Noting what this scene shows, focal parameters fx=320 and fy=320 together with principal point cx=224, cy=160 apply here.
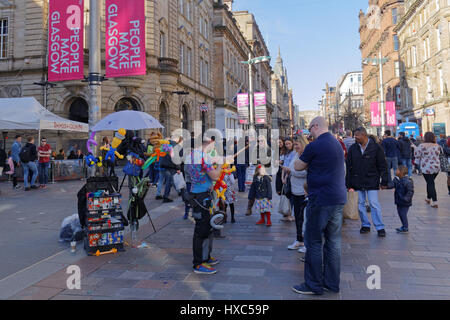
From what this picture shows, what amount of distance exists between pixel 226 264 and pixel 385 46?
182 feet

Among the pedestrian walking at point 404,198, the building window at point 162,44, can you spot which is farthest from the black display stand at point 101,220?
the building window at point 162,44

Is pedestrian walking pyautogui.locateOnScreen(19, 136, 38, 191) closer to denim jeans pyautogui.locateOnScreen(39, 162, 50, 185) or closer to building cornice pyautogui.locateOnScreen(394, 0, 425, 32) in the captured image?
denim jeans pyautogui.locateOnScreen(39, 162, 50, 185)

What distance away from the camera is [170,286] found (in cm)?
375

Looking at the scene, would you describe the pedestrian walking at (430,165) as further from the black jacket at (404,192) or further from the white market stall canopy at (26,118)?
the white market stall canopy at (26,118)

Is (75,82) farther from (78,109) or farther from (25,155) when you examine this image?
(25,155)

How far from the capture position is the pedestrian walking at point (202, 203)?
4.18 metres

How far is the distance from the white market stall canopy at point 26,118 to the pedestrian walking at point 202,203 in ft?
41.3

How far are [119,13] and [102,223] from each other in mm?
9302

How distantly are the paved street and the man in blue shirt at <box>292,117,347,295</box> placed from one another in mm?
178

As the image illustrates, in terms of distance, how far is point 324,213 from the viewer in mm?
3545

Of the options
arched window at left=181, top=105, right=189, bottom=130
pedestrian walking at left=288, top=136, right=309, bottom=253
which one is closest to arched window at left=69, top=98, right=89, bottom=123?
arched window at left=181, top=105, right=189, bottom=130

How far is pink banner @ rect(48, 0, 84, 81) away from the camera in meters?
13.0

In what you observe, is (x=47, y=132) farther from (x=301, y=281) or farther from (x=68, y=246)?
(x=301, y=281)

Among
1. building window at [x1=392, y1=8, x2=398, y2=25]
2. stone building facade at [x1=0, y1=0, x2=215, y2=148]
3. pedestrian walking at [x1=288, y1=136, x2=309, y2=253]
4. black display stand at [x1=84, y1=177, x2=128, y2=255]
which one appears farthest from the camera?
building window at [x1=392, y1=8, x2=398, y2=25]
